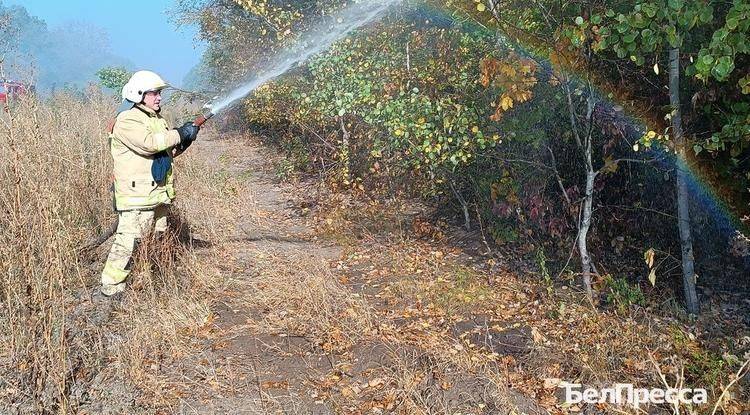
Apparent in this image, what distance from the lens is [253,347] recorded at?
4.19 metres

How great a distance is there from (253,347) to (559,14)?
11.6ft

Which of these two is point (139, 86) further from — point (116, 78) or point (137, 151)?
point (116, 78)

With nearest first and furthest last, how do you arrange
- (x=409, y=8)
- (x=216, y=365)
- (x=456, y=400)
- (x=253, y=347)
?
(x=456, y=400) → (x=216, y=365) → (x=253, y=347) → (x=409, y=8)

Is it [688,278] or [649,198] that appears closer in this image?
[688,278]

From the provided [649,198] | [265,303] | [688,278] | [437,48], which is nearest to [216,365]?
[265,303]

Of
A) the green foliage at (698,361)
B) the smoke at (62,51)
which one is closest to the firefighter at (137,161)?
the green foliage at (698,361)

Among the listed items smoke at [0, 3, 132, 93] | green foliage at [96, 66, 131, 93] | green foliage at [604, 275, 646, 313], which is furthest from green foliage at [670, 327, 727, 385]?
smoke at [0, 3, 132, 93]

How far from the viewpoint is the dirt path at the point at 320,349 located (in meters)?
3.46

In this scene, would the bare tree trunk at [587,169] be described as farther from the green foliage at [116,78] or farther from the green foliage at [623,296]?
the green foliage at [116,78]

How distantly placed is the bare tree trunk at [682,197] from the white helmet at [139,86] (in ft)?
13.5

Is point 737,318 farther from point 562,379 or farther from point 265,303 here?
point 265,303

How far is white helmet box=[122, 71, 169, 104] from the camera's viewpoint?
4699mm

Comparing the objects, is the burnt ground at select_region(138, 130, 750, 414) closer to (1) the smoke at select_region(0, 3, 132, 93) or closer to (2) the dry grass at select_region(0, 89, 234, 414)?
(2) the dry grass at select_region(0, 89, 234, 414)

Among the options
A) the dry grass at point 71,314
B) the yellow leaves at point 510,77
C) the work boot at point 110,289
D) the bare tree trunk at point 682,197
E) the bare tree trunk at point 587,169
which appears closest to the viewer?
the dry grass at point 71,314
